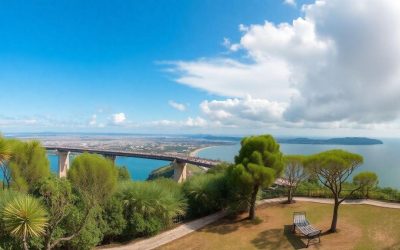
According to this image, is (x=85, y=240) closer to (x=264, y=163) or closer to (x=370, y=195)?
(x=264, y=163)

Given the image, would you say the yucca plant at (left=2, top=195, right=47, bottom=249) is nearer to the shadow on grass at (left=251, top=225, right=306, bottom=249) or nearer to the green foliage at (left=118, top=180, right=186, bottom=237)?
the green foliage at (left=118, top=180, right=186, bottom=237)

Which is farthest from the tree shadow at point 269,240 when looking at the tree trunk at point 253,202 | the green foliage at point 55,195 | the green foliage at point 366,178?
the green foliage at point 55,195

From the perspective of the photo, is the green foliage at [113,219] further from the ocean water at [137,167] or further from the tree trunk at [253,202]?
the ocean water at [137,167]

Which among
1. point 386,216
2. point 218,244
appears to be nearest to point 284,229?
point 218,244

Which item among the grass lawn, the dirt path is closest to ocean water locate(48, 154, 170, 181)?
the dirt path

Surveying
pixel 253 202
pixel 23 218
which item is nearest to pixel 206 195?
pixel 253 202

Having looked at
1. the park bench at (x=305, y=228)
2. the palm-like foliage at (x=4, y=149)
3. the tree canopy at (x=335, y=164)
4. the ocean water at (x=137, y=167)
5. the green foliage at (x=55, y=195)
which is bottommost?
the ocean water at (x=137, y=167)
